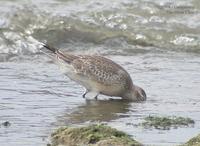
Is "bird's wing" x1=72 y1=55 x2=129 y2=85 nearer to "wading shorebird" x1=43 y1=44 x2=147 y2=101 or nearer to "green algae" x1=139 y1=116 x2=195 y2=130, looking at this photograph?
"wading shorebird" x1=43 y1=44 x2=147 y2=101

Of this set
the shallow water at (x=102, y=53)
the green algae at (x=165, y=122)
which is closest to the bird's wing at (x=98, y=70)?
the shallow water at (x=102, y=53)

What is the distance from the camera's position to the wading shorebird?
9.61m

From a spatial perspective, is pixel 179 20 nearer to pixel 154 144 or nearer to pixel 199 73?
pixel 199 73

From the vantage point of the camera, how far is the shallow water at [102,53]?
780cm

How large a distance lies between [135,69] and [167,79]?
88cm

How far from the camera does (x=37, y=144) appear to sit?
6.58 meters

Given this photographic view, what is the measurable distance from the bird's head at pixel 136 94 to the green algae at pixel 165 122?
1582mm

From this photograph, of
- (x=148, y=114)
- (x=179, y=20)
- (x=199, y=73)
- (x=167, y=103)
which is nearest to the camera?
(x=148, y=114)

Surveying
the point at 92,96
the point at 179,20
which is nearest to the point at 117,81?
the point at 92,96

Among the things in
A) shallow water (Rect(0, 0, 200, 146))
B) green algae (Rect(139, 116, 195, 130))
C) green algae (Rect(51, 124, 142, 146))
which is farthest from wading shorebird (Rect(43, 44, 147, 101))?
green algae (Rect(51, 124, 142, 146))

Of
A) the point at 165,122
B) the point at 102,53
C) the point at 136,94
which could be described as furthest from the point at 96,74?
the point at 102,53

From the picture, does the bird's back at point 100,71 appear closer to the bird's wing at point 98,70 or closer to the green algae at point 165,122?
the bird's wing at point 98,70

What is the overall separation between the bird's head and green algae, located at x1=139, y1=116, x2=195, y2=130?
5.19 ft

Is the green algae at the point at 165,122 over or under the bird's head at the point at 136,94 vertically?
under
